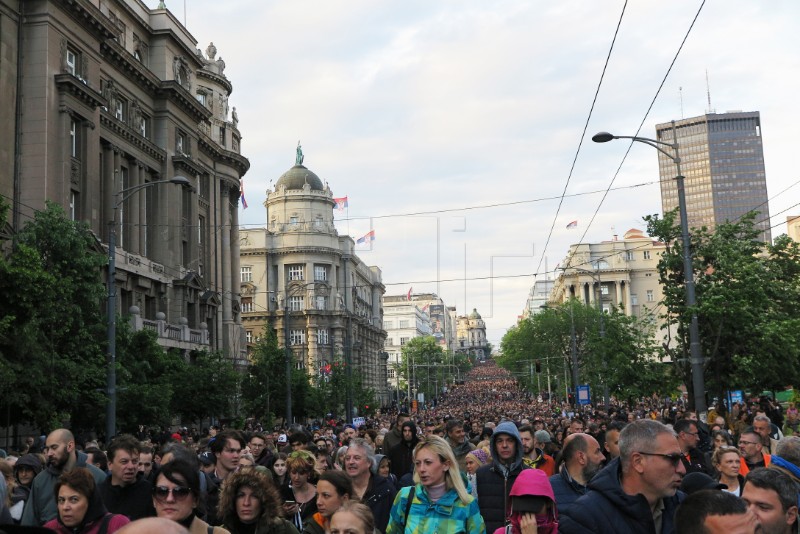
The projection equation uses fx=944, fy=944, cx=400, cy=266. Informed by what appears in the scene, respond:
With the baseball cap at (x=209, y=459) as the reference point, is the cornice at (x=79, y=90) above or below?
above

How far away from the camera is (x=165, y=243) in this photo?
177 ft

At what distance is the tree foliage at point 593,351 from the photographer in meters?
33.4

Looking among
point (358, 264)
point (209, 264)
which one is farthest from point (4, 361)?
point (358, 264)

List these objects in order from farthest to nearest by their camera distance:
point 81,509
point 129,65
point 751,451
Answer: point 129,65
point 751,451
point 81,509

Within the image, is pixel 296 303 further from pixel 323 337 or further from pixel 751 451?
pixel 751 451

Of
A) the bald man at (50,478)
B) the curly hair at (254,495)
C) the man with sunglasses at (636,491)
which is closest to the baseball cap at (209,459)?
the bald man at (50,478)

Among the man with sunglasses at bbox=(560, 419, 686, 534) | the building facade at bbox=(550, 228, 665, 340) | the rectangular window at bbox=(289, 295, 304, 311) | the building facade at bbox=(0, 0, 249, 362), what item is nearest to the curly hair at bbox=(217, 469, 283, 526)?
the man with sunglasses at bbox=(560, 419, 686, 534)

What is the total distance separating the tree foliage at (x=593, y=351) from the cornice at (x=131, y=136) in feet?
83.9

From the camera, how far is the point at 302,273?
110 meters

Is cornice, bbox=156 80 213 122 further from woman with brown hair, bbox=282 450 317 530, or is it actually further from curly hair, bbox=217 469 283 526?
curly hair, bbox=217 469 283 526

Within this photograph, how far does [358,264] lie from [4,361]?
101165 mm

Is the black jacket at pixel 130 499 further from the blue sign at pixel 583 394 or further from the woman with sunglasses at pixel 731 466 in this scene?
the blue sign at pixel 583 394

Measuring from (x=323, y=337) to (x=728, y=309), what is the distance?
84546 mm

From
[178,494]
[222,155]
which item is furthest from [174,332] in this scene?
[178,494]
